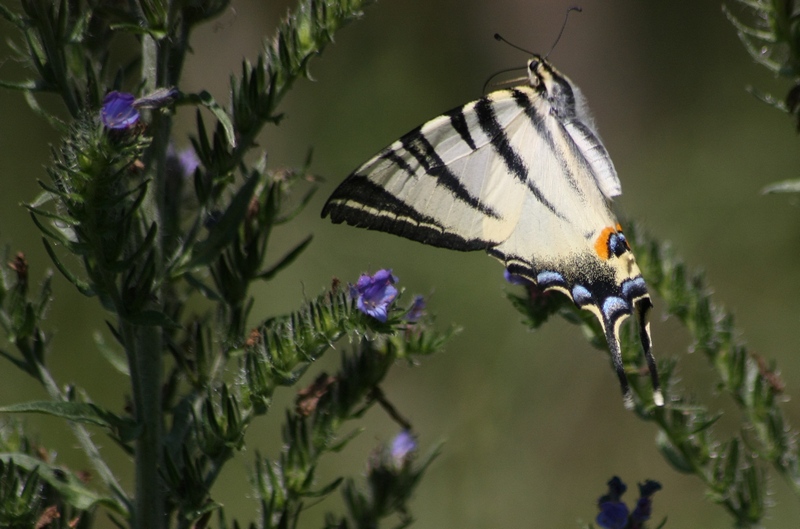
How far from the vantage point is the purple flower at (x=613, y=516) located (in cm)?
201

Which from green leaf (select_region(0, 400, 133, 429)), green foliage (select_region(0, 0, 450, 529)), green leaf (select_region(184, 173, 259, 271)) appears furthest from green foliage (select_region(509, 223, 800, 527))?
green leaf (select_region(0, 400, 133, 429))

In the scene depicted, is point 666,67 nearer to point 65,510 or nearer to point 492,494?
point 492,494

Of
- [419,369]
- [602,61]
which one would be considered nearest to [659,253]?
[419,369]

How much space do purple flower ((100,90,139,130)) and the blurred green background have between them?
2303 mm

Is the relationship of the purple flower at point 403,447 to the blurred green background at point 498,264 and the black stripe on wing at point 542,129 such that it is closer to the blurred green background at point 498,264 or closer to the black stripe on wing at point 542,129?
the black stripe on wing at point 542,129

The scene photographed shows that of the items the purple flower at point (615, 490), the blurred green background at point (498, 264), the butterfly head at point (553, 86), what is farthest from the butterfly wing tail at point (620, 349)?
the blurred green background at point (498, 264)

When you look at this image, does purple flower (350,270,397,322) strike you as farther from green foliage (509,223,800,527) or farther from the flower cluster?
the flower cluster

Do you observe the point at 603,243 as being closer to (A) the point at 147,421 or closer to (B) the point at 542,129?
(B) the point at 542,129

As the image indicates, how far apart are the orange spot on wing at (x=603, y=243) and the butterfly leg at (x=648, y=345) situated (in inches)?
10.1

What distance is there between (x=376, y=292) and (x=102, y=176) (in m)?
0.62

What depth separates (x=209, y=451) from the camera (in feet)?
6.06

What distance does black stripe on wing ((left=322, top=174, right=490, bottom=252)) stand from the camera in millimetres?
2090

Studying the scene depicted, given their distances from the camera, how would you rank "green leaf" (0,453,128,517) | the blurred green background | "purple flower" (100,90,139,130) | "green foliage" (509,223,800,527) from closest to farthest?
"purple flower" (100,90,139,130)
"green leaf" (0,453,128,517)
"green foliage" (509,223,800,527)
the blurred green background

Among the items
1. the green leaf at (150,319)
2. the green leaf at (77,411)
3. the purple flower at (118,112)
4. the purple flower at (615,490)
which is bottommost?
the purple flower at (615,490)
